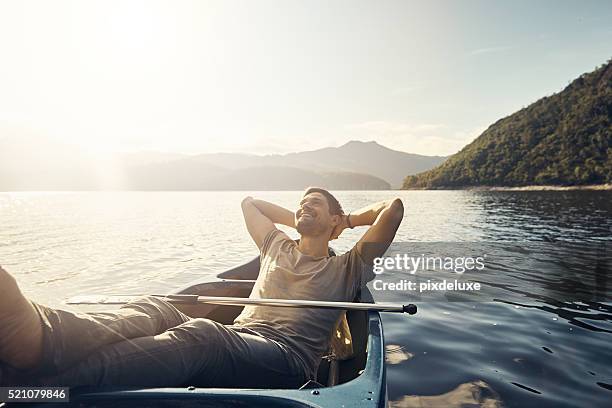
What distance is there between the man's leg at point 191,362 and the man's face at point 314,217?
1.65m

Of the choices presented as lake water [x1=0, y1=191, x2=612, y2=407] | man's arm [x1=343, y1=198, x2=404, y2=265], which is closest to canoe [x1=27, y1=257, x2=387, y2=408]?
man's arm [x1=343, y1=198, x2=404, y2=265]

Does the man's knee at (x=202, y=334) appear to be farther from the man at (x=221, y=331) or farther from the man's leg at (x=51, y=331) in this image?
the man's leg at (x=51, y=331)

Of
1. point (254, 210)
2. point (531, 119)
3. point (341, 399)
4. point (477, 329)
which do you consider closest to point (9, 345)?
point (341, 399)

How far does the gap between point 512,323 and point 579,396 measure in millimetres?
2992

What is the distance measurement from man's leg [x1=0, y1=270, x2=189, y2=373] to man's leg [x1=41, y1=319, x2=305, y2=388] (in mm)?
90

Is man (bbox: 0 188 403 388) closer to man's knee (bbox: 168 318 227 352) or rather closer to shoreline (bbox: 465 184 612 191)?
man's knee (bbox: 168 318 227 352)

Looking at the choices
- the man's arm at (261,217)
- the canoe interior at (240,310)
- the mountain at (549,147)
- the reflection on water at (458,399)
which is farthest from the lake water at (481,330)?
the mountain at (549,147)

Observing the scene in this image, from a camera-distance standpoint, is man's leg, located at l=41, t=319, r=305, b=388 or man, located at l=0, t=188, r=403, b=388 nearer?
man, located at l=0, t=188, r=403, b=388

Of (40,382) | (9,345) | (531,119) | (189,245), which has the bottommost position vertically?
(189,245)

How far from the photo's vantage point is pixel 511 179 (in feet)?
406

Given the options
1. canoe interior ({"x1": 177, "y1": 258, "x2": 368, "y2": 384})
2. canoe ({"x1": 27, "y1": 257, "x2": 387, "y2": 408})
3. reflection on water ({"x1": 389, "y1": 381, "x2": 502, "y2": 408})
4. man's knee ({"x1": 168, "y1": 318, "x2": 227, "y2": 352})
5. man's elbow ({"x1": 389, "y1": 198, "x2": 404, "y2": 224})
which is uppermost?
man's elbow ({"x1": 389, "y1": 198, "x2": 404, "y2": 224})

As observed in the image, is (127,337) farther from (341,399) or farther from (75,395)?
(341,399)

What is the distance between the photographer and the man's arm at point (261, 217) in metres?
5.42

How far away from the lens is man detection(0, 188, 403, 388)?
225 centimetres
